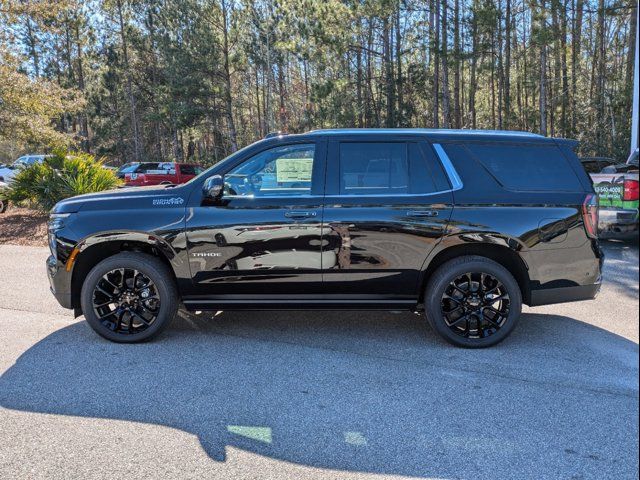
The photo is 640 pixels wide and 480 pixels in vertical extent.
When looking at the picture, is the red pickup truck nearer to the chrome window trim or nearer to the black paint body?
the black paint body

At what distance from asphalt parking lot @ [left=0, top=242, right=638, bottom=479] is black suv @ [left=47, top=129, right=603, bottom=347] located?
16.6 inches

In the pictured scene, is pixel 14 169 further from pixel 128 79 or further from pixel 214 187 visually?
pixel 214 187

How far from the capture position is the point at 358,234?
446 cm

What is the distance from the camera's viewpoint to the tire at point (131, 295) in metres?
4.60

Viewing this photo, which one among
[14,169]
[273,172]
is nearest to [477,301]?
[273,172]

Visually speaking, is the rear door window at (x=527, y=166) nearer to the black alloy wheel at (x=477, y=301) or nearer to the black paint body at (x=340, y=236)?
the black paint body at (x=340, y=236)

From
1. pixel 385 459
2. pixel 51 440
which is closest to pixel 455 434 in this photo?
pixel 385 459

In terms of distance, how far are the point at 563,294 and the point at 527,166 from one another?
116 centimetres

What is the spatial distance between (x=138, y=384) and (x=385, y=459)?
2.00 metres

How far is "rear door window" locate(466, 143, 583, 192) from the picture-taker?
450 centimetres

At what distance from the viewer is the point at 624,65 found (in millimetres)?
22734

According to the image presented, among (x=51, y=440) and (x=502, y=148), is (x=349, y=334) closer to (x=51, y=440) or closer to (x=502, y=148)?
(x=502, y=148)

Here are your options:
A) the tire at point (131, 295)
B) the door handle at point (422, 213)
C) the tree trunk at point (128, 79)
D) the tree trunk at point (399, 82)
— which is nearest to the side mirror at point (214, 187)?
the tire at point (131, 295)

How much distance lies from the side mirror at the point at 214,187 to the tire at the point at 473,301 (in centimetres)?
201
